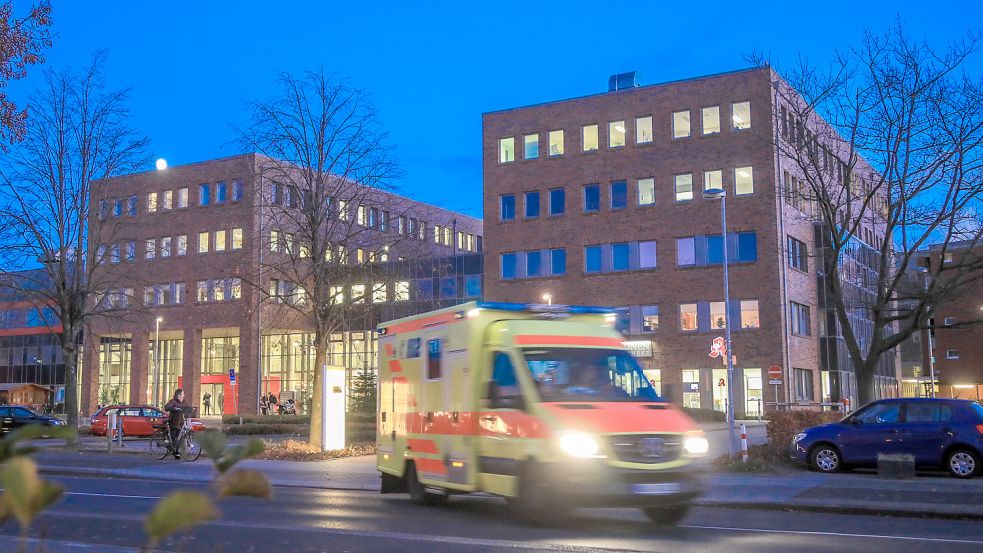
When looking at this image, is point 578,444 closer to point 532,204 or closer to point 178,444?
point 178,444

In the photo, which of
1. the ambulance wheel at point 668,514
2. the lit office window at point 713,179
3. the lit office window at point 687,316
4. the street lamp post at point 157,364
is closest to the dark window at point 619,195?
the lit office window at point 713,179

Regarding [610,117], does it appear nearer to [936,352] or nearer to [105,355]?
[105,355]

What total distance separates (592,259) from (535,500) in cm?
4323

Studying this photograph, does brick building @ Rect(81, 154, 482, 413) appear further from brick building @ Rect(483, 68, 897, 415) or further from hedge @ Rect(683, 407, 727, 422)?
hedge @ Rect(683, 407, 727, 422)

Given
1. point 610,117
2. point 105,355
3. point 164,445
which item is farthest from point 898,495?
point 105,355

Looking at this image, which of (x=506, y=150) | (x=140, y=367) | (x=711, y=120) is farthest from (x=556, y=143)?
(x=140, y=367)

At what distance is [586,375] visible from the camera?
12289mm

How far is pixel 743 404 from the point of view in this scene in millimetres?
50438

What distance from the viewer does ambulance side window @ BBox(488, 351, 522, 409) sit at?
11883mm

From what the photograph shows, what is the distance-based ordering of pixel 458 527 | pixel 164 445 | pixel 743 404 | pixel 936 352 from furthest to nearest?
1. pixel 936 352
2. pixel 743 404
3. pixel 164 445
4. pixel 458 527

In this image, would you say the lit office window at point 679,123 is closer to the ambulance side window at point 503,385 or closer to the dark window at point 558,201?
the dark window at point 558,201

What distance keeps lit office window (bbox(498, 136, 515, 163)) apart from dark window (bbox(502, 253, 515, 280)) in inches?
220

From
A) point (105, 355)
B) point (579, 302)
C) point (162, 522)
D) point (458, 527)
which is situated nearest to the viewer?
point (162, 522)

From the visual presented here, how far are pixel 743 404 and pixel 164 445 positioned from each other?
32990 millimetres
